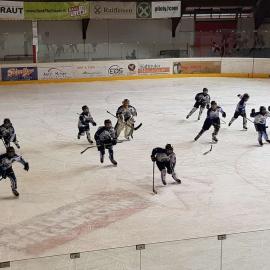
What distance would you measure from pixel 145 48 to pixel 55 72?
19.6ft

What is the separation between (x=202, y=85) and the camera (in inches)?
1181

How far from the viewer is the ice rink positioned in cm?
998

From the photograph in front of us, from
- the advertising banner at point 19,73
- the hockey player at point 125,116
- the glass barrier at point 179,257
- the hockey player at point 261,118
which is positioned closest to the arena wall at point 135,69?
the advertising banner at point 19,73

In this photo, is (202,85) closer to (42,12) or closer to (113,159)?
(42,12)

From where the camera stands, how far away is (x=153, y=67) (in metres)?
32.8

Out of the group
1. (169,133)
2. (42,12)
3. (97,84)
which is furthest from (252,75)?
(169,133)

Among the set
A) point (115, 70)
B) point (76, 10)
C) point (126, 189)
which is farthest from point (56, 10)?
point (126, 189)

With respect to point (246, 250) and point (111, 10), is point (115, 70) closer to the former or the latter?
point (111, 10)

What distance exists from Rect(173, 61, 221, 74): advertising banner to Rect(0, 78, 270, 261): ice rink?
11.2m

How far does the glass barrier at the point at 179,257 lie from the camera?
613cm

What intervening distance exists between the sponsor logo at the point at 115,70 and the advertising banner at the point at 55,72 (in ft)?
7.81

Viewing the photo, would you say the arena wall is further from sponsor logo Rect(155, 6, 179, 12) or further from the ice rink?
the ice rink

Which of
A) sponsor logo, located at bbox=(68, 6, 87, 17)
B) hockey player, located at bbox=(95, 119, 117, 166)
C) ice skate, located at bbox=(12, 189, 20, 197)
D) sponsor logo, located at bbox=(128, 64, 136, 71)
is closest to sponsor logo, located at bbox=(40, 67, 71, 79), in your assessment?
sponsor logo, located at bbox=(68, 6, 87, 17)

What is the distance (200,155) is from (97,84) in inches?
631
